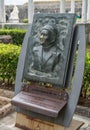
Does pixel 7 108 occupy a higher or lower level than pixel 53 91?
lower

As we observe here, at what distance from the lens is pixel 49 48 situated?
4195mm

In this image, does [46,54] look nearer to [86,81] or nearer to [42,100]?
[42,100]

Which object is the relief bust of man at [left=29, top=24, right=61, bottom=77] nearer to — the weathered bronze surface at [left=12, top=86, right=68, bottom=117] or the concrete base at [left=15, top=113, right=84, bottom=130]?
the weathered bronze surface at [left=12, top=86, right=68, bottom=117]

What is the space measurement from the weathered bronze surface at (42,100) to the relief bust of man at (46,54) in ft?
0.83

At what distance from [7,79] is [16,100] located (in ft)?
7.17

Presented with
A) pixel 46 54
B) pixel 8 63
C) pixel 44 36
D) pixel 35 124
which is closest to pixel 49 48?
pixel 46 54

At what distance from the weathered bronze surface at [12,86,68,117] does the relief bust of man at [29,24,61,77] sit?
10.0 inches

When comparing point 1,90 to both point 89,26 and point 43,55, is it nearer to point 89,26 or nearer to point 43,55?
point 43,55

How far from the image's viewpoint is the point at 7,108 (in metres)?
5.01

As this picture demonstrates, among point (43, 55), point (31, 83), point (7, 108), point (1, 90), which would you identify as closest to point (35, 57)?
point (43, 55)

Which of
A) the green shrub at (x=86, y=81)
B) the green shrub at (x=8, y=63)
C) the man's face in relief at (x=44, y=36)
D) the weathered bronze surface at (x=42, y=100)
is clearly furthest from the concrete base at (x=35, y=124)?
the green shrub at (x=8, y=63)

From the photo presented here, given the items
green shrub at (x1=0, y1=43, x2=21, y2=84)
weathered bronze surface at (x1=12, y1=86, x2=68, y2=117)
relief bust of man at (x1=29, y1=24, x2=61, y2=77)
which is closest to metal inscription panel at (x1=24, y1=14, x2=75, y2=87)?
relief bust of man at (x1=29, y1=24, x2=61, y2=77)

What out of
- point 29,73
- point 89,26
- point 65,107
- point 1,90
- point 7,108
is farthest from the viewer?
point 89,26

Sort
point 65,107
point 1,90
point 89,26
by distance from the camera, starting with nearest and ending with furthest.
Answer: point 65,107
point 1,90
point 89,26
